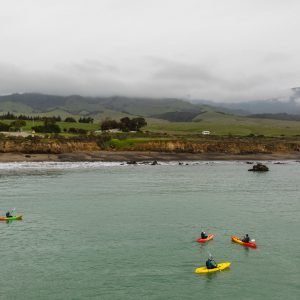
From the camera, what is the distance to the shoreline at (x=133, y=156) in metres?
144

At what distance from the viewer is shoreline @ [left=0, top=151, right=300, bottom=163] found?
144 m

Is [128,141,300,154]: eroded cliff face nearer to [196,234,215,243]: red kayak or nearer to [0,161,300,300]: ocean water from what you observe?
[0,161,300,300]: ocean water

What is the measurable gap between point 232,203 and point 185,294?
3831 centimetres

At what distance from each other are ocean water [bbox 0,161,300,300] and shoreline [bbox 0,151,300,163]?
4482cm

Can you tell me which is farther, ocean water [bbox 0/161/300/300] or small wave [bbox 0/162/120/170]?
small wave [bbox 0/162/120/170]

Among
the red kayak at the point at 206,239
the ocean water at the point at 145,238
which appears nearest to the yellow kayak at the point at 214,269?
the ocean water at the point at 145,238

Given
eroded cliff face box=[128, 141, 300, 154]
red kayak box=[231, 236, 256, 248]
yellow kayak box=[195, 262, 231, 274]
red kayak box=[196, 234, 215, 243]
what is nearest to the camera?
yellow kayak box=[195, 262, 231, 274]

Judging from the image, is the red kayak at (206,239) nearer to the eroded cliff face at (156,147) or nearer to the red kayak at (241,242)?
the red kayak at (241,242)

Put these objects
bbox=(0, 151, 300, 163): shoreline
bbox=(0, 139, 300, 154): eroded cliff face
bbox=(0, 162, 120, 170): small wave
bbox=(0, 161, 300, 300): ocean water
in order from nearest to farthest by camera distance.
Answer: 1. bbox=(0, 161, 300, 300): ocean water
2. bbox=(0, 162, 120, 170): small wave
3. bbox=(0, 151, 300, 163): shoreline
4. bbox=(0, 139, 300, 154): eroded cliff face

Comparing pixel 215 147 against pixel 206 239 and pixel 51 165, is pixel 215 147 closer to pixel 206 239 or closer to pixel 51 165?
pixel 51 165

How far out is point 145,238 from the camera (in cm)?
5131

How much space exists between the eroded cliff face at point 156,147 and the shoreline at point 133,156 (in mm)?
3721

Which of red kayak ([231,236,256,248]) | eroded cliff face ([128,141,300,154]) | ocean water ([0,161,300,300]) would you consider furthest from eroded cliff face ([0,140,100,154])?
red kayak ([231,236,256,248])

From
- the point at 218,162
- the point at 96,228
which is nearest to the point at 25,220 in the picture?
the point at 96,228
